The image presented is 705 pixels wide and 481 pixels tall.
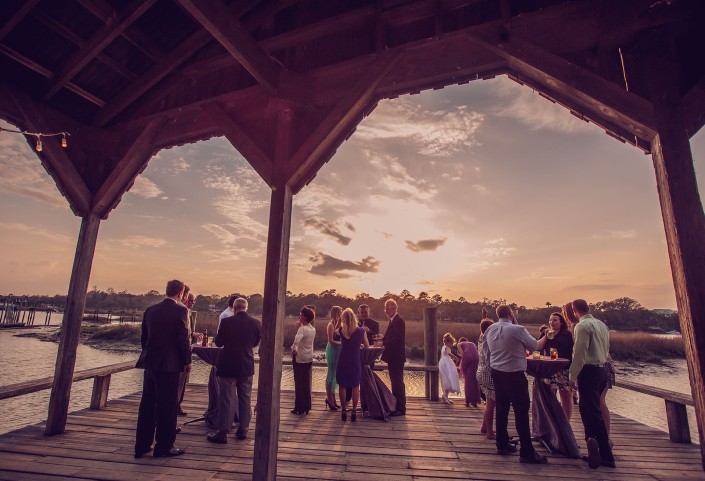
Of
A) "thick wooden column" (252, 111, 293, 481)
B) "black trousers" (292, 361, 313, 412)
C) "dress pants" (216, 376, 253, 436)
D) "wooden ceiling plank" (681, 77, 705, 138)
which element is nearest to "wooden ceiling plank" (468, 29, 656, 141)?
"wooden ceiling plank" (681, 77, 705, 138)

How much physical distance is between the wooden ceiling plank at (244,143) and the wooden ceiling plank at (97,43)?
1.18 meters

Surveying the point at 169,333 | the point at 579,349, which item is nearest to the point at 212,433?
the point at 169,333

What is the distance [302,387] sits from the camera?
19.6 feet

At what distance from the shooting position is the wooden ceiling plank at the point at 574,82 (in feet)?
8.90

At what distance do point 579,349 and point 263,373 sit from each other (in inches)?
140

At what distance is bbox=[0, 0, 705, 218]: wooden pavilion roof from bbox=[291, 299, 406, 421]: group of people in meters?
2.88

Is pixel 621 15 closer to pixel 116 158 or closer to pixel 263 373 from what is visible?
pixel 263 373

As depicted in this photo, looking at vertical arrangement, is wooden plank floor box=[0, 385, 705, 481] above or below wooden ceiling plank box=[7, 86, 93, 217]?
below

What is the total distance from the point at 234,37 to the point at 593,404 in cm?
538

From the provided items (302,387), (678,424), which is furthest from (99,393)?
(678,424)

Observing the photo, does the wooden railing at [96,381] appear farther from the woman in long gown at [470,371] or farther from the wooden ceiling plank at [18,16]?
the woman in long gown at [470,371]

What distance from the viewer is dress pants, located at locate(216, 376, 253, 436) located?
4.58 meters

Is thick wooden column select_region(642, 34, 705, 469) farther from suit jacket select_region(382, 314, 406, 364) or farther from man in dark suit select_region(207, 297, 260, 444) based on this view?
man in dark suit select_region(207, 297, 260, 444)

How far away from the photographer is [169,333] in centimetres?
402
